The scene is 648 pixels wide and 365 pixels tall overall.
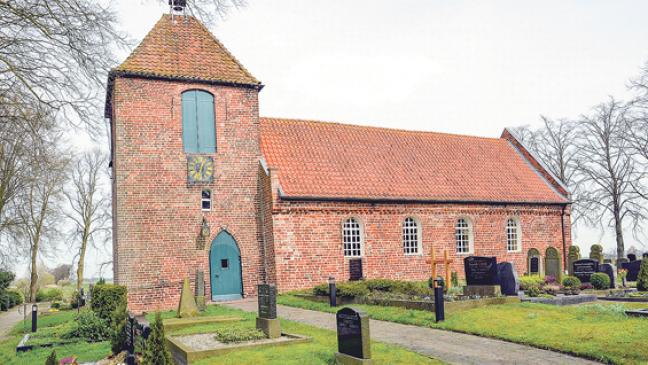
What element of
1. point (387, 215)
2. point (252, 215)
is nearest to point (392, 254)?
point (387, 215)

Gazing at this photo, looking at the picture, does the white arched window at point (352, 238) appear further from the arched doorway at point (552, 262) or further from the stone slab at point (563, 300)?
the stone slab at point (563, 300)

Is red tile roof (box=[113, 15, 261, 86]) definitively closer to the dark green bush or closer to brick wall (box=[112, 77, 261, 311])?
brick wall (box=[112, 77, 261, 311])

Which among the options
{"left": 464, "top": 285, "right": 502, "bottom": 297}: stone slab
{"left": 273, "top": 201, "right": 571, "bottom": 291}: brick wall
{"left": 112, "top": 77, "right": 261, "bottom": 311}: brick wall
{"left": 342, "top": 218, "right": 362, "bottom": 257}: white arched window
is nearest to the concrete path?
{"left": 464, "top": 285, "right": 502, "bottom": 297}: stone slab

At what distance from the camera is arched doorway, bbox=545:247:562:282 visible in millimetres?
25031

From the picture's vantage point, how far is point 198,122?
23.8 m

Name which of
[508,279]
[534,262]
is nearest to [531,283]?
[508,279]

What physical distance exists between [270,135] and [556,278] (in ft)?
45.6

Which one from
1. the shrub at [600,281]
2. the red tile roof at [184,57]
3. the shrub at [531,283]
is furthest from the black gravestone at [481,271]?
the red tile roof at [184,57]

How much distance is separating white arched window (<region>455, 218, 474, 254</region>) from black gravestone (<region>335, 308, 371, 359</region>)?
1855 centimetres

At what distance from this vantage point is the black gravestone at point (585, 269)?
22359mm

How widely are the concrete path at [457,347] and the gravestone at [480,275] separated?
12.8 ft

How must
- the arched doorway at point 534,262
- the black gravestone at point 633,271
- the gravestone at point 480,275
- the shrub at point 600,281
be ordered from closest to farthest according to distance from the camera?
the gravestone at point 480,275 → the shrub at point 600,281 → the black gravestone at point 633,271 → the arched doorway at point 534,262

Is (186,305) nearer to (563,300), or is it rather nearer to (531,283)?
(563,300)

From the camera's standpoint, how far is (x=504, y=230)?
28.7 meters
